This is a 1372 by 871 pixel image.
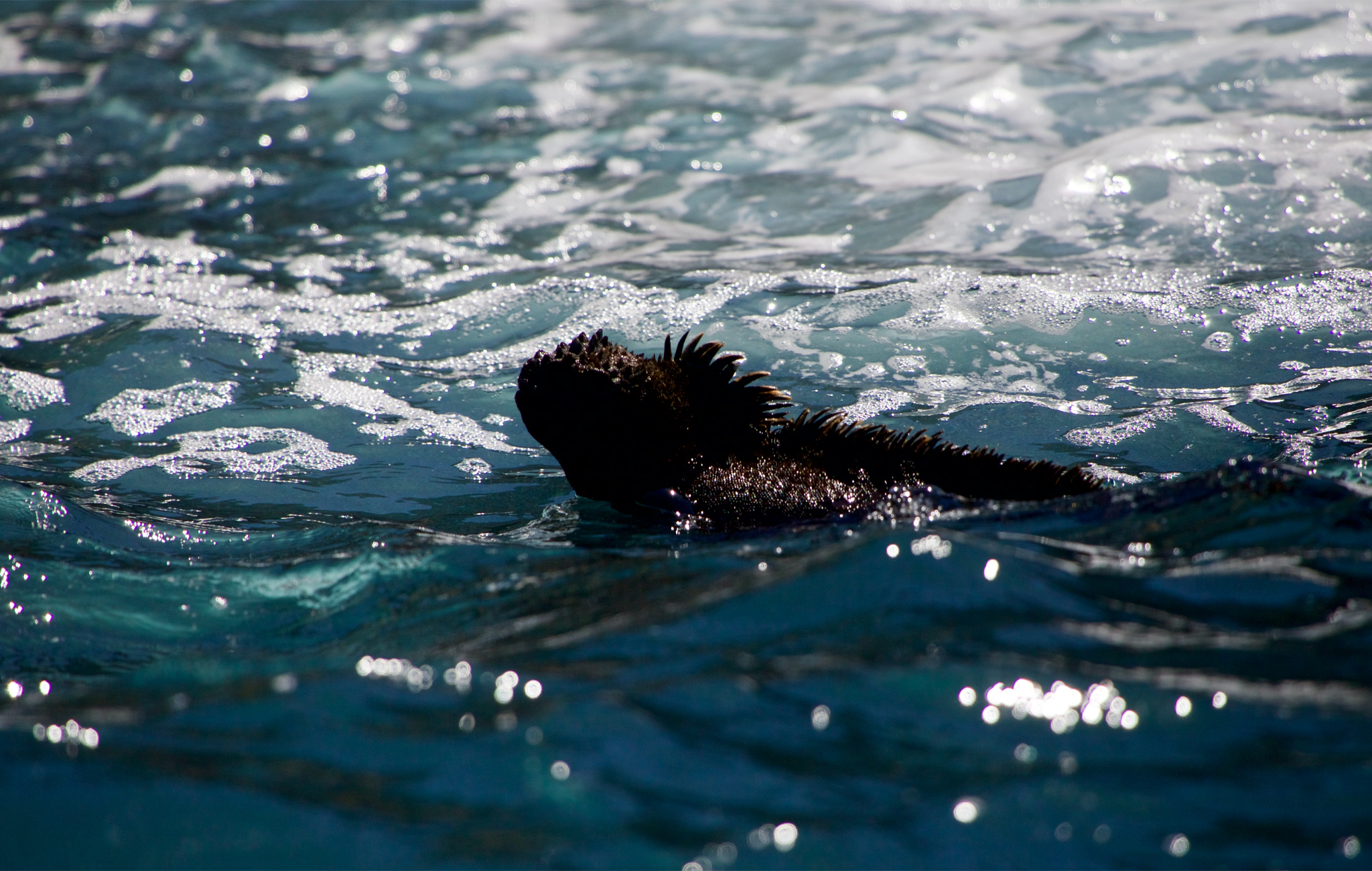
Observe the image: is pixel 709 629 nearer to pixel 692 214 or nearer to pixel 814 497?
pixel 814 497

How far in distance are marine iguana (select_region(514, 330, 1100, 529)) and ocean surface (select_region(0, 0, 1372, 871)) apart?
0.62 feet

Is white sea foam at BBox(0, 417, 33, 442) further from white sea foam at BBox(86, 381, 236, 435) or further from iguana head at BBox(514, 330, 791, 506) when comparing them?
iguana head at BBox(514, 330, 791, 506)

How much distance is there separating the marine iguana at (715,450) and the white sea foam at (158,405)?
314 cm

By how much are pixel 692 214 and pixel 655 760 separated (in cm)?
737

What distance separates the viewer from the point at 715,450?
413 cm

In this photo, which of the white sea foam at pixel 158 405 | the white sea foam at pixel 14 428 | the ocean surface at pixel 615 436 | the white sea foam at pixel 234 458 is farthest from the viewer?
the white sea foam at pixel 158 405

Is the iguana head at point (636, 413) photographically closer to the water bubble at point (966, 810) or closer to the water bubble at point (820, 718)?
the water bubble at point (820, 718)

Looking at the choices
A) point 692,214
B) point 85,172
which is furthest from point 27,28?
point 692,214

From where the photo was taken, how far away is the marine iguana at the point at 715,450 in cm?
393

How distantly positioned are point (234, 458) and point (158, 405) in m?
1.00

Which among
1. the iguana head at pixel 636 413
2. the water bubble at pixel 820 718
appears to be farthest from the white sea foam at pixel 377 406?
the water bubble at pixel 820 718

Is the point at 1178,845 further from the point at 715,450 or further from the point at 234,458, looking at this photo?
the point at 234,458

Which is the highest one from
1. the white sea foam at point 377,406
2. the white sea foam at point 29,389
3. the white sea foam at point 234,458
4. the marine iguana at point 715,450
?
the marine iguana at point 715,450

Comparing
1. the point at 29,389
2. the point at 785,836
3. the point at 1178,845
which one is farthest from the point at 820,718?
the point at 29,389
